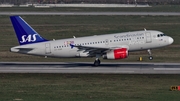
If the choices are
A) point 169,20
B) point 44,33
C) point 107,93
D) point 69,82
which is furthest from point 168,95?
point 169,20

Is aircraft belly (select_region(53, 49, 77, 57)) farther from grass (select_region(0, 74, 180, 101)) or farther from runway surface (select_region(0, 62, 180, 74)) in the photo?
grass (select_region(0, 74, 180, 101))

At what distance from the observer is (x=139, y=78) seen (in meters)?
49.9

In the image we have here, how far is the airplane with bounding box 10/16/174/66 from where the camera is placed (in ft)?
195

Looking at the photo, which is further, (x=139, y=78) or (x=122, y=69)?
(x=122, y=69)

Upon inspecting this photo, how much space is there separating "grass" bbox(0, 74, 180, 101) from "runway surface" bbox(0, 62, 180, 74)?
10.8 ft

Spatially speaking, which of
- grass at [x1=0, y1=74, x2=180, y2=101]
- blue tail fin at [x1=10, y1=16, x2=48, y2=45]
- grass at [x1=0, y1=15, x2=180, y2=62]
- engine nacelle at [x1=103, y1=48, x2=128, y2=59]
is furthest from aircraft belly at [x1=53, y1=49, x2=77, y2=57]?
grass at [x1=0, y1=74, x2=180, y2=101]

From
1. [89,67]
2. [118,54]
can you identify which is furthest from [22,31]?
[118,54]

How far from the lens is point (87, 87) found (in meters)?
44.8

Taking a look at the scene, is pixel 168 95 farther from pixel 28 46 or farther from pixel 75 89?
pixel 28 46

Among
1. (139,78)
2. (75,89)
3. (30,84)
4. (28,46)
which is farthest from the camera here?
(28,46)

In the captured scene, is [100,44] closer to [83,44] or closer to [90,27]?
[83,44]

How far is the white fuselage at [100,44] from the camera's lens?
195ft

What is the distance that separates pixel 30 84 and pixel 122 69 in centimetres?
1330

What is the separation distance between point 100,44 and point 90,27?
137 feet
